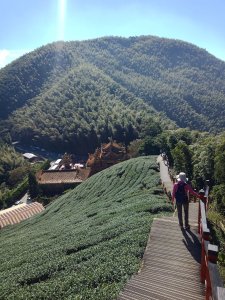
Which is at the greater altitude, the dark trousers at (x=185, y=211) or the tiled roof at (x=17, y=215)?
the dark trousers at (x=185, y=211)

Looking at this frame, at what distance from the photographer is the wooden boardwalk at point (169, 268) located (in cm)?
839

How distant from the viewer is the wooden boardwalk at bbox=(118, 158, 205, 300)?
330 inches

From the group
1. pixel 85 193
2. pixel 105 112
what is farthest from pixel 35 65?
pixel 85 193

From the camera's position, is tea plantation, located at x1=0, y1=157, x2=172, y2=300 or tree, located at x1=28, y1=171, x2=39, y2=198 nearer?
tea plantation, located at x1=0, y1=157, x2=172, y2=300

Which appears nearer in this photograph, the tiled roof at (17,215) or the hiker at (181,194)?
the hiker at (181,194)

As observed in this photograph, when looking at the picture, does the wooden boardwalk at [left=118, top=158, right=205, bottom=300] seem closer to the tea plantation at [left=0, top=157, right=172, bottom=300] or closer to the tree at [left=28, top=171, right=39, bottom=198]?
the tea plantation at [left=0, top=157, right=172, bottom=300]

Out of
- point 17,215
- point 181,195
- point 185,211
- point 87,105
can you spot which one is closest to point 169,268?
point 185,211

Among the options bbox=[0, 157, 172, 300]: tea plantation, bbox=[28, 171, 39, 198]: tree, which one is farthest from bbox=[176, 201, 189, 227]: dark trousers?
bbox=[28, 171, 39, 198]: tree

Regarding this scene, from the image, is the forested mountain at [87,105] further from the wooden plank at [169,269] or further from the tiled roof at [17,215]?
the wooden plank at [169,269]

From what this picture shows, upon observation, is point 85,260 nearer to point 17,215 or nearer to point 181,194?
point 181,194

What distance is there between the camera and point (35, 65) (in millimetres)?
193500

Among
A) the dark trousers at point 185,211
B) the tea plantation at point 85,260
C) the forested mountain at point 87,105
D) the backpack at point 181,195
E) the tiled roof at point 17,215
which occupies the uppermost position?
the forested mountain at point 87,105

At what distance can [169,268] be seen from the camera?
9562 mm

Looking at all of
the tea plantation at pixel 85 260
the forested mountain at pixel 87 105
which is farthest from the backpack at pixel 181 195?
the forested mountain at pixel 87 105
